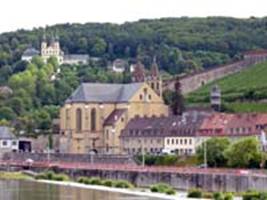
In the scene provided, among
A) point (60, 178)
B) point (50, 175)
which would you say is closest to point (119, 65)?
point (50, 175)

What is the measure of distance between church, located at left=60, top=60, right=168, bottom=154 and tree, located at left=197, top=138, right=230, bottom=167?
27.4m

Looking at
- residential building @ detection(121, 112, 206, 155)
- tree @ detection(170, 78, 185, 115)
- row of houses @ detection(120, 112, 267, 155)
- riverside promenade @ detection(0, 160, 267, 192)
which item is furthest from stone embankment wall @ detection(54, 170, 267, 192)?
tree @ detection(170, 78, 185, 115)

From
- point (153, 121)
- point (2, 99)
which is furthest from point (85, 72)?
point (153, 121)

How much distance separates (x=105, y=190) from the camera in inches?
3255

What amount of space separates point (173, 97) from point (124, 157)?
24868 millimetres

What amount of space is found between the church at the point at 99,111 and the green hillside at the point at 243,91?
27.7 ft

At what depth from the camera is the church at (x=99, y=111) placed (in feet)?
401

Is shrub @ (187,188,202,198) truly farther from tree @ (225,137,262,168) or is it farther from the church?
the church

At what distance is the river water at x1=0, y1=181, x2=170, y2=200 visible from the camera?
71250 mm

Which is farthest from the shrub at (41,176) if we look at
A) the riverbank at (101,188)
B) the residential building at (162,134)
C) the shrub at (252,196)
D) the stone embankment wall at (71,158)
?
the shrub at (252,196)

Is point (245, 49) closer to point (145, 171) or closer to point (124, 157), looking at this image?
point (124, 157)

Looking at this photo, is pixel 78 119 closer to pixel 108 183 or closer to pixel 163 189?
pixel 108 183

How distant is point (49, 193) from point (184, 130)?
37804mm

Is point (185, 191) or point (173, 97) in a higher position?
point (173, 97)
